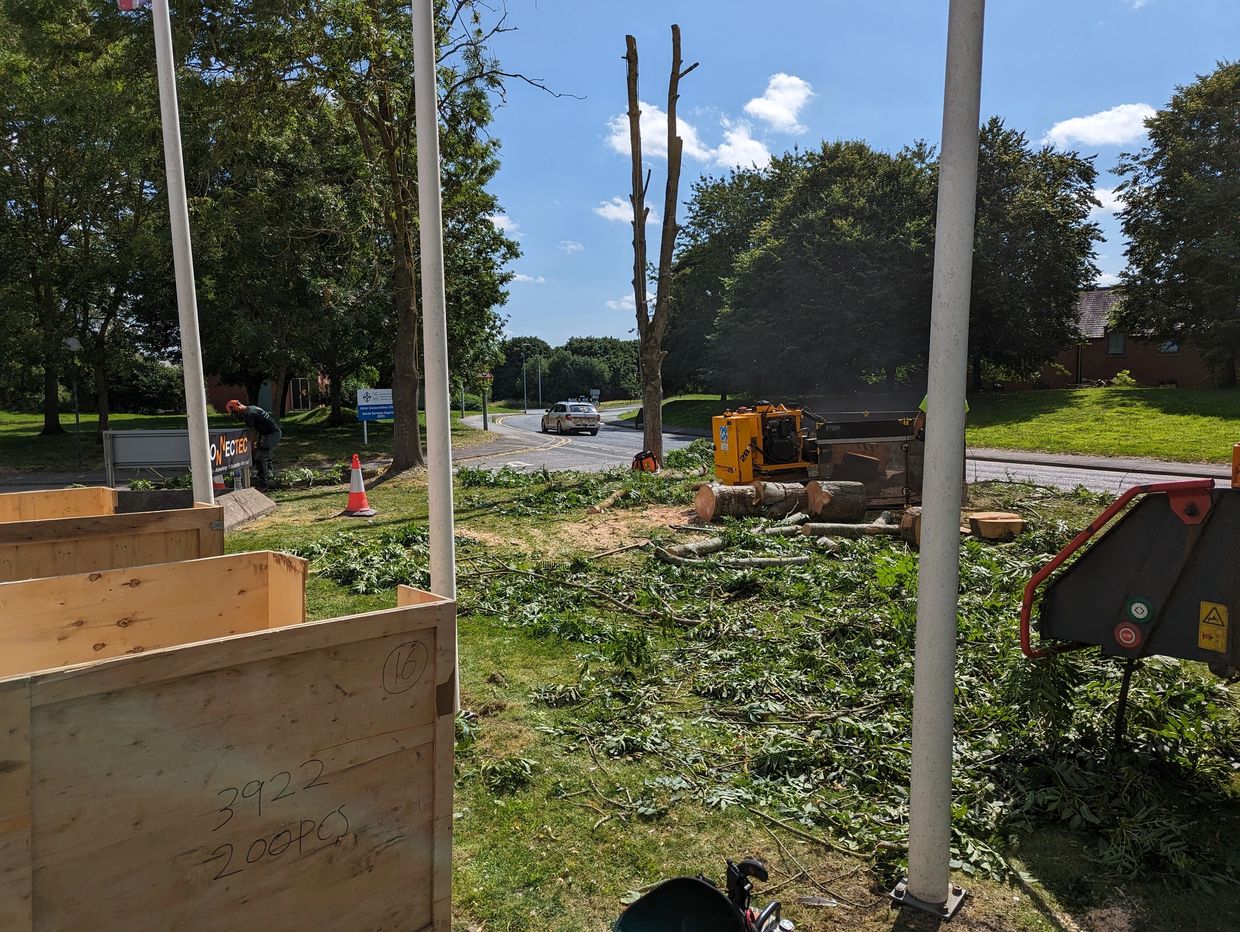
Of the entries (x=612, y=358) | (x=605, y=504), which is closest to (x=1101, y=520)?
(x=605, y=504)

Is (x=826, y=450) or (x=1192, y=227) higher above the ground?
(x=1192, y=227)

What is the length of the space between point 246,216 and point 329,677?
24565mm

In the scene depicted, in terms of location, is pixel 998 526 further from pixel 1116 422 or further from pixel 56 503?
pixel 1116 422

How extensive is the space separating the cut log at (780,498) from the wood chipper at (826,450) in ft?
4.33

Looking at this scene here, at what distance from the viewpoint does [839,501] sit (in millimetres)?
11539

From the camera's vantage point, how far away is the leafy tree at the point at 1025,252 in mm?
36562

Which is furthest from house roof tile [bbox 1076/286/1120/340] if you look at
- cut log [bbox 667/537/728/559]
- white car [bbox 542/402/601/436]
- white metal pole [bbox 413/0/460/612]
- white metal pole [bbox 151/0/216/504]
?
white metal pole [bbox 413/0/460/612]

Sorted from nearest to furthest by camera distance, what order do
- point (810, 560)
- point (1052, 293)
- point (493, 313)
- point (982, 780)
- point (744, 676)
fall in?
point (982, 780) → point (744, 676) → point (810, 560) → point (493, 313) → point (1052, 293)

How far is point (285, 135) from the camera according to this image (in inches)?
846

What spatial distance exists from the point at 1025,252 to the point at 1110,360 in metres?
17.1

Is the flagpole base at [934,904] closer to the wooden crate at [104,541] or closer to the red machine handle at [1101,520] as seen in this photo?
the red machine handle at [1101,520]

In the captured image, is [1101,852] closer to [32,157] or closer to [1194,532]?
[1194,532]

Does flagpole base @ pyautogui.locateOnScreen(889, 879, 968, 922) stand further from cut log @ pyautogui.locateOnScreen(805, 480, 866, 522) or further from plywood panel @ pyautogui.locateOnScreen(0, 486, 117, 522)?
cut log @ pyautogui.locateOnScreen(805, 480, 866, 522)

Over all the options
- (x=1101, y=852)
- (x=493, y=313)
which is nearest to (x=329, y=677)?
(x=1101, y=852)
